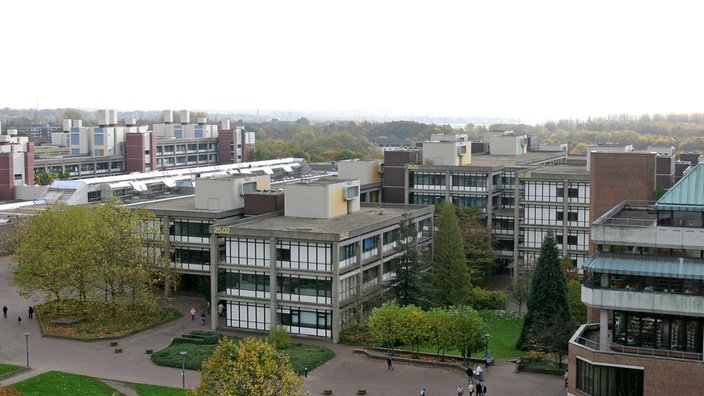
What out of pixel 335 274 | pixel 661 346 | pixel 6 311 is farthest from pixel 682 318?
pixel 6 311

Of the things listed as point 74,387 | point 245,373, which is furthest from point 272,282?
point 245,373

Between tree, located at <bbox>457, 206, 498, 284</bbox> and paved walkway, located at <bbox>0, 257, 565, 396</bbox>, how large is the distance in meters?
21.5

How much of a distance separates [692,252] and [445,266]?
24.3m

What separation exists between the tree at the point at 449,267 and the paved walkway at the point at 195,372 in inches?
396

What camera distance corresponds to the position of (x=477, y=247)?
73.5m

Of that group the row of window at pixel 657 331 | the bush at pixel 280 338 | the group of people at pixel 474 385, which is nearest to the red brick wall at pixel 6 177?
the bush at pixel 280 338

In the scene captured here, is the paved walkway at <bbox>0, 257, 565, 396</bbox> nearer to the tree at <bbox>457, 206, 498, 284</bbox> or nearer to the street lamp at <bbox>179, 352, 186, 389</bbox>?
the street lamp at <bbox>179, 352, 186, 389</bbox>

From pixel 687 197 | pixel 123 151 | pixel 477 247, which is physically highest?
pixel 123 151

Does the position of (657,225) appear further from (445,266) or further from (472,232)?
(472,232)

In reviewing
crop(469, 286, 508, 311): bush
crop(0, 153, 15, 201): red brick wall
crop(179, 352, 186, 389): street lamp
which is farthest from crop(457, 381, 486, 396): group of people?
crop(0, 153, 15, 201): red brick wall

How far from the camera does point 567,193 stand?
73562mm

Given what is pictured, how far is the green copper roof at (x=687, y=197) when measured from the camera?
38.8 metres

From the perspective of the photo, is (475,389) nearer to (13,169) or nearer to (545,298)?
(545,298)

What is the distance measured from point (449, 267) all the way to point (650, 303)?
24.3 metres
